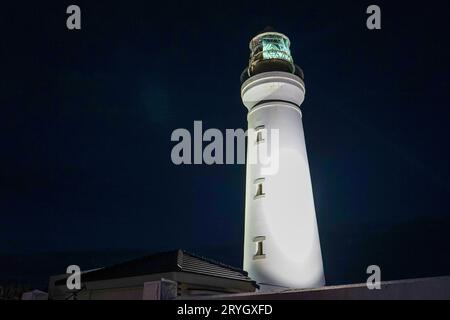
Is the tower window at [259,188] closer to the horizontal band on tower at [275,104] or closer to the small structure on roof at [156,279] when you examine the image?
the horizontal band on tower at [275,104]

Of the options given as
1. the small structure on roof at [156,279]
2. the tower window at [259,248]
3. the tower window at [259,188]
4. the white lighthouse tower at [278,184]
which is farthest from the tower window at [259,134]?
the small structure on roof at [156,279]

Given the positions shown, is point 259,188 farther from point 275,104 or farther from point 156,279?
point 156,279

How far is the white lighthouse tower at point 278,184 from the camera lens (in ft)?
65.7

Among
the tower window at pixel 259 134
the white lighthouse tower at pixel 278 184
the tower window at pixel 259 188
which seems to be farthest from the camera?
the tower window at pixel 259 134

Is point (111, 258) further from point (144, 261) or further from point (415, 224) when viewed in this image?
point (144, 261)

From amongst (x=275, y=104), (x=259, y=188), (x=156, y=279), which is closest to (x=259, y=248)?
(x=259, y=188)

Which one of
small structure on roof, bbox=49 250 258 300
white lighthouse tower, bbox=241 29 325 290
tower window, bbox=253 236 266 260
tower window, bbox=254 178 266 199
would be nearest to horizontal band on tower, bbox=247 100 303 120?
white lighthouse tower, bbox=241 29 325 290

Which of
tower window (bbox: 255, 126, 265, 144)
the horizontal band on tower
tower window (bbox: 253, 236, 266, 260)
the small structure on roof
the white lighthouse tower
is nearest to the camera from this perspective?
the small structure on roof

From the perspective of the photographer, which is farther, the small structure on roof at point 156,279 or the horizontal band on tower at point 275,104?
the horizontal band on tower at point 275,104

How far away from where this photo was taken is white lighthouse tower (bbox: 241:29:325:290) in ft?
65.7
